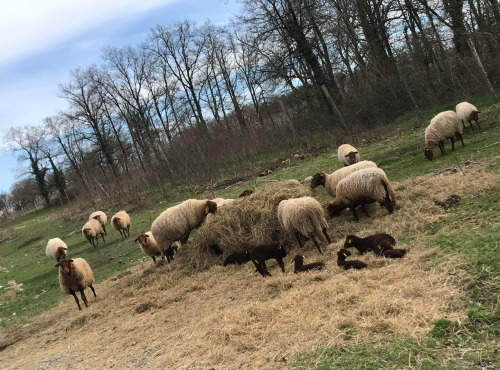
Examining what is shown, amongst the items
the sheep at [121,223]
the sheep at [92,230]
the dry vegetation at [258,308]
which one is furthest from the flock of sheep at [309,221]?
the sheep at [92,230]

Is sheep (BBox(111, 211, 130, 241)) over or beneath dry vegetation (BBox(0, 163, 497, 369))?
over

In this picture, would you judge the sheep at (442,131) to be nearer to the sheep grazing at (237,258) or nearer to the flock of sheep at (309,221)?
the flock of sheep at (309,221)

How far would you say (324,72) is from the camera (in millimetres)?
34594

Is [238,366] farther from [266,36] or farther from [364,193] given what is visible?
[266,36]

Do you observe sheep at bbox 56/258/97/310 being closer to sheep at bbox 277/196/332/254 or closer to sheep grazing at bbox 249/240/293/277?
sheep grazing at bbox 249/240/293/277

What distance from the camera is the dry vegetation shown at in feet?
15.9

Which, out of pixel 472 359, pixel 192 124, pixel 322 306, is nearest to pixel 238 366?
pixel 322 306

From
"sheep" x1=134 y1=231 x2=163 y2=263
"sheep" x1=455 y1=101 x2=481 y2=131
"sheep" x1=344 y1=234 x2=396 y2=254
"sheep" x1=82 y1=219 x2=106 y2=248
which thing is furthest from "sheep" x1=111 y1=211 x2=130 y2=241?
"sheep" x1=455 y1=101 x2=481 y2=131

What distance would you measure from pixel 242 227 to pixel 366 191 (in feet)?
10.6

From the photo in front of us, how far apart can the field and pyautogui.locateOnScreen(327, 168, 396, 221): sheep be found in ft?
0.97

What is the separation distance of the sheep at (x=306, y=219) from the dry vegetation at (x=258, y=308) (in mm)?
349

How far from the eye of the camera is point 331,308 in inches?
215

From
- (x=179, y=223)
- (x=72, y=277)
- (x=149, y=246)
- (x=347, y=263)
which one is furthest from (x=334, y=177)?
(x=72, y=277)

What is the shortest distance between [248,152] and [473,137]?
18130 mm
